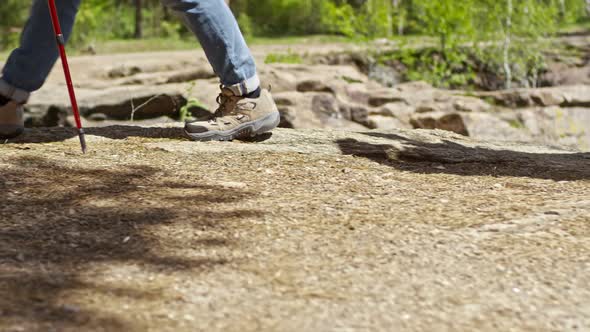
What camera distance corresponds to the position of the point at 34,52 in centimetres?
384

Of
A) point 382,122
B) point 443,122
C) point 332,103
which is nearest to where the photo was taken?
point 332,103

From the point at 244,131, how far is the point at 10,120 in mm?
1083

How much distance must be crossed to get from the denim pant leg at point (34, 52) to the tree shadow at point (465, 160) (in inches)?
55.9

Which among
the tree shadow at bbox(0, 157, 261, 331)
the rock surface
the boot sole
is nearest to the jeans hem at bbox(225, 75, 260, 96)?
the boot sole

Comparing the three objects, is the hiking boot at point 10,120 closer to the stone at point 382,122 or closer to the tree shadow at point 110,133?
the tree shadow at point 110,133

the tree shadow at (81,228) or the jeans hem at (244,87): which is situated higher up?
the jeans hem at (244,87)

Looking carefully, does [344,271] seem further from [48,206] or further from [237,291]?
[48,206]

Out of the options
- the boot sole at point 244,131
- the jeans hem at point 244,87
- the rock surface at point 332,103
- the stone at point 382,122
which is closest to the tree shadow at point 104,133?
the boot sole at point 244,131

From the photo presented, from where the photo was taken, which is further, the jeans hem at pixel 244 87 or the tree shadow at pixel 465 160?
the jeans hem at pixel 244 87

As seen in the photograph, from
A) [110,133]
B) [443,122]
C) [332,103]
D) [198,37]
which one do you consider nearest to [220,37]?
[198,37]

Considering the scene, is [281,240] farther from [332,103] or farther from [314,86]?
→ [314,86]

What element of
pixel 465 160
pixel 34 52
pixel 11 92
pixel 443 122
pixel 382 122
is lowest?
pixel 443 122

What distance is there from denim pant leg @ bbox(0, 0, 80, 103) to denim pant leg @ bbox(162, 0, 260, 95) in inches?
19.4

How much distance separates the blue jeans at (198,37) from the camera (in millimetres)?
3725
